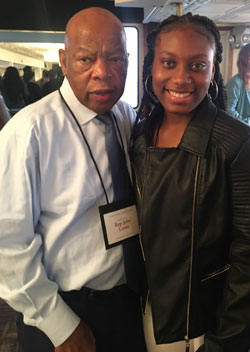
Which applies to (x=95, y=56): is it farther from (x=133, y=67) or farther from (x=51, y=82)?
(x=133, y=67)

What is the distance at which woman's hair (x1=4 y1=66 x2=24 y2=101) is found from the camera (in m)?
3.29

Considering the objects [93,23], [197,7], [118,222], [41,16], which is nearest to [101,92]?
[93,23]

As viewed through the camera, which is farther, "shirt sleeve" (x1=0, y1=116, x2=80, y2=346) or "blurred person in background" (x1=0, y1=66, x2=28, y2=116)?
"blurred person in background" (x1=0, y1=66, x2=28, y2=116)

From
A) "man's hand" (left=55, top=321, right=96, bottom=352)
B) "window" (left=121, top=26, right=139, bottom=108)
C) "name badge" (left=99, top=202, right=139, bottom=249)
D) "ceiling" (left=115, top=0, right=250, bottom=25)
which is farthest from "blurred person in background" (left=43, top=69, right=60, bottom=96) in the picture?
"man's hand" (left=55, top=321, right=96, bottom=352)

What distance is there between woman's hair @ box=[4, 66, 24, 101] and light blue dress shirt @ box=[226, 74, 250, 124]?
2.30 metres

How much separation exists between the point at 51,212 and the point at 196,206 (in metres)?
0.44

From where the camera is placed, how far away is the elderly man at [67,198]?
2.72 ft

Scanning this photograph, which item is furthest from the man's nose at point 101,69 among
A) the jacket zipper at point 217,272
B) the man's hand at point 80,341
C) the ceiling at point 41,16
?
the ceiling at point 41,16

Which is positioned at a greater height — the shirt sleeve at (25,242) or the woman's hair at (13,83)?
the woman's hair at (13,83)

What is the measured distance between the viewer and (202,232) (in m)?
0.83

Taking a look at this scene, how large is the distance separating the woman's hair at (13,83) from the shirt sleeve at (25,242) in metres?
2.73

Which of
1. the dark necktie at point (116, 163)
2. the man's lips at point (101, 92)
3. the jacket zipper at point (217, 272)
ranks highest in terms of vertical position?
Answer: the man's lips at point (101, 92)

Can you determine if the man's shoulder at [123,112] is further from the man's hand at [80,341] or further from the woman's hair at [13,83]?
the woman's hair at [13,83]

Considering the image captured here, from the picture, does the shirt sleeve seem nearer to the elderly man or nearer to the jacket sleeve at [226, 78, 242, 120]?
the elderly man
